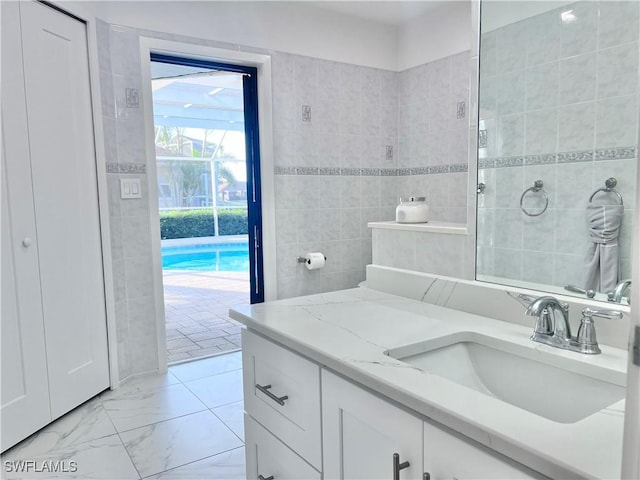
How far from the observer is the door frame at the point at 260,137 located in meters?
2.71

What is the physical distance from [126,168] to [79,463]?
61.8 inches

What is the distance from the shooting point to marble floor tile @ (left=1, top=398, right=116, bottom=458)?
2064mm

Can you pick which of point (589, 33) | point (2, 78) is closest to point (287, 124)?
point (2, 78)

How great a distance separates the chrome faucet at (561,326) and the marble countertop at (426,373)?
3 cm

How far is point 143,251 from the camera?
9.07 feet

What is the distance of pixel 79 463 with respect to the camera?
6.37 ft

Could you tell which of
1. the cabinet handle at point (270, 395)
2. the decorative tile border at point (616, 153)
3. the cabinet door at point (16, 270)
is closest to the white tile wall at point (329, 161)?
the cabinet door at point (16, 270)

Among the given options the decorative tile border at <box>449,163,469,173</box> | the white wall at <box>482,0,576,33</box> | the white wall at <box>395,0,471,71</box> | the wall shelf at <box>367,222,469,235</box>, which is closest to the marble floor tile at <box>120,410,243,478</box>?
the wall shelf at <box>367,222,469,235</box>

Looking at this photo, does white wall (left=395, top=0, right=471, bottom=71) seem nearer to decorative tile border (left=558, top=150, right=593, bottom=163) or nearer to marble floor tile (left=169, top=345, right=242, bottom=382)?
decorative tile border (left=558, top=150, right=593, bottom=163)

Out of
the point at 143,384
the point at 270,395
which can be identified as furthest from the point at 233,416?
the point at 270,395

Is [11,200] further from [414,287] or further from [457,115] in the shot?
[457,115]

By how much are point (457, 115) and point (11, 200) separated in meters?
2.78

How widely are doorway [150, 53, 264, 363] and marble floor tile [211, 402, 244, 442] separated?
85cm

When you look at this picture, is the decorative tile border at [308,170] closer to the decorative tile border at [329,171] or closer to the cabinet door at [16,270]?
the decorative tile border at [329,171]
